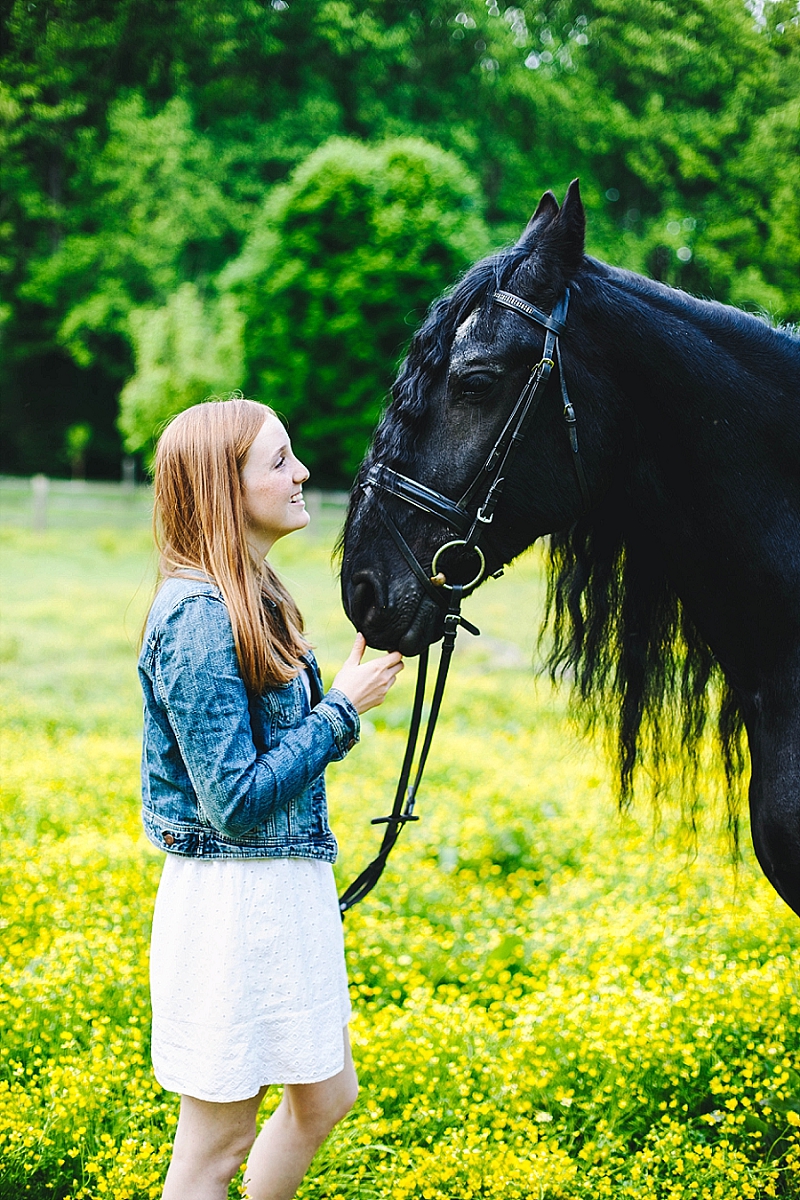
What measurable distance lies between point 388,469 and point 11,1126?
6.77 ft

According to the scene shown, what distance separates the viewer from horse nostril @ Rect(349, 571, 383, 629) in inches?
81.0

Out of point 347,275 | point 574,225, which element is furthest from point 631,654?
point 347,275

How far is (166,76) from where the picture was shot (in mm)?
11844

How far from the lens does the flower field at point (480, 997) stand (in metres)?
2.51

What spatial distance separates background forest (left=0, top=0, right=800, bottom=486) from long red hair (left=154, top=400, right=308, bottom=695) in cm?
525

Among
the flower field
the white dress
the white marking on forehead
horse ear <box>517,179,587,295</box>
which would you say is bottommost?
the flower field

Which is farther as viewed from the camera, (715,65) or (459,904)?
(715,65)

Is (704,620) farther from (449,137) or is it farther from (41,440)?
(41,440)

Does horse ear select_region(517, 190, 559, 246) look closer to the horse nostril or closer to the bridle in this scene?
the bridle

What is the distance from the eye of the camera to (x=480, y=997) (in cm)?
360

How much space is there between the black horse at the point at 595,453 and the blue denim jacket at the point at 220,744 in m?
0.31

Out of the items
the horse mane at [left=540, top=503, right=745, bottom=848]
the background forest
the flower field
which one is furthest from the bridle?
the background forest

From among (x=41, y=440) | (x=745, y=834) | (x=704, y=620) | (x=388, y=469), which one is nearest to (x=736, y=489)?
(x=704, y=620)

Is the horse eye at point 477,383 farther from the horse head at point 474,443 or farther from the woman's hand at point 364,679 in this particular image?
the woman's hand at point 364,679
